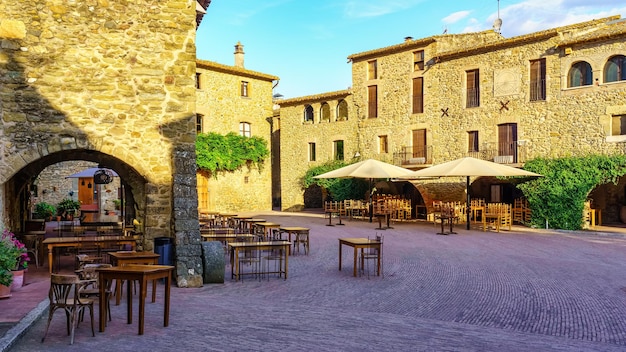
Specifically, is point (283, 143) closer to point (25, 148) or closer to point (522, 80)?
point (522, 80)

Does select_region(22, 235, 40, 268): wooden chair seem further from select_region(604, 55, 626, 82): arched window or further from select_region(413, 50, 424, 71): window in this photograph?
select_region(604, 55, 626, 82): arched window

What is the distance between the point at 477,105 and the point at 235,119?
13.7 meters

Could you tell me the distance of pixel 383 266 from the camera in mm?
10406

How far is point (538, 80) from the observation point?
68.5 ft

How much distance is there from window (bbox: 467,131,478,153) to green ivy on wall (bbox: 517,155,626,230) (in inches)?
150

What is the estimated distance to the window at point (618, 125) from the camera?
18625mm

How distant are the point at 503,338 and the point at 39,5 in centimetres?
860

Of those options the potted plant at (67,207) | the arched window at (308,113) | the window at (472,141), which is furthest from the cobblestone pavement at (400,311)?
the arched window at (308,113)

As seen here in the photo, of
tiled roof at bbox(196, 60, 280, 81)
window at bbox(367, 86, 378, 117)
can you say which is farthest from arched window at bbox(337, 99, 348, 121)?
tiled roof at bbox(196, 60, 280, 81)

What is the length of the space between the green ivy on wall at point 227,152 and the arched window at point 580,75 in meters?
16.9

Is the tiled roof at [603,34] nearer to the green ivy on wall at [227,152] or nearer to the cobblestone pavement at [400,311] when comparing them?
the cobblestone pavement at [400,311]

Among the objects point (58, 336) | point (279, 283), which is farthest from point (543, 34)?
point (58, 336)

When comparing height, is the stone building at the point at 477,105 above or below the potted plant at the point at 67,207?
above

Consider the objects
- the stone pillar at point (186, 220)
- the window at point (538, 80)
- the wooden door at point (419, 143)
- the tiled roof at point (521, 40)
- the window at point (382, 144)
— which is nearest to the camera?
the stone pillar at point (186, 220)
